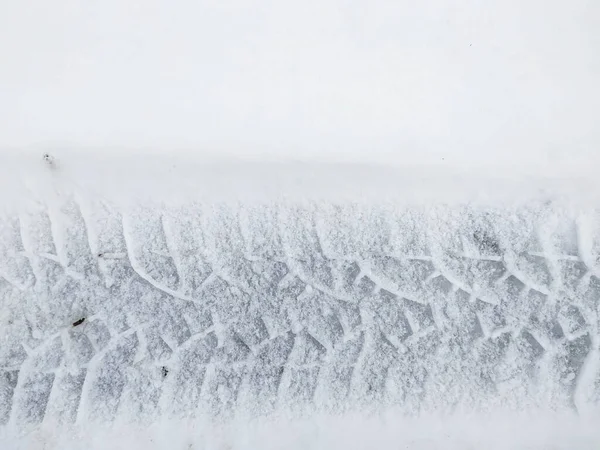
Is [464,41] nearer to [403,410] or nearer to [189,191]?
[189,191]

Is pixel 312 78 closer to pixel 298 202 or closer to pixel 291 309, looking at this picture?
pixel 298 202

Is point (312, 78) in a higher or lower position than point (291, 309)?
higher

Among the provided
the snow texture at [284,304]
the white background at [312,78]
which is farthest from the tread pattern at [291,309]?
the white background at [312,78]

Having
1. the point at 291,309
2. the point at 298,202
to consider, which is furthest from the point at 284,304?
the point at 298,202

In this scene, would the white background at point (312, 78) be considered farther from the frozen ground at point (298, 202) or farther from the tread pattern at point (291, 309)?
the tread pattern at point (291, 309)

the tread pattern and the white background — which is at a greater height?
the white background

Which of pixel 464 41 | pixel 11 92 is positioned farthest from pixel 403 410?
pixel 11 92

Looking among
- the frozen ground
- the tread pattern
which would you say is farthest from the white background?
the tread pattern

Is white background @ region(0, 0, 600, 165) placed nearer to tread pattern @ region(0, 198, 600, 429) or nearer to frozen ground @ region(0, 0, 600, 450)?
frozen ground @ region(0, 0, 600, 450)
